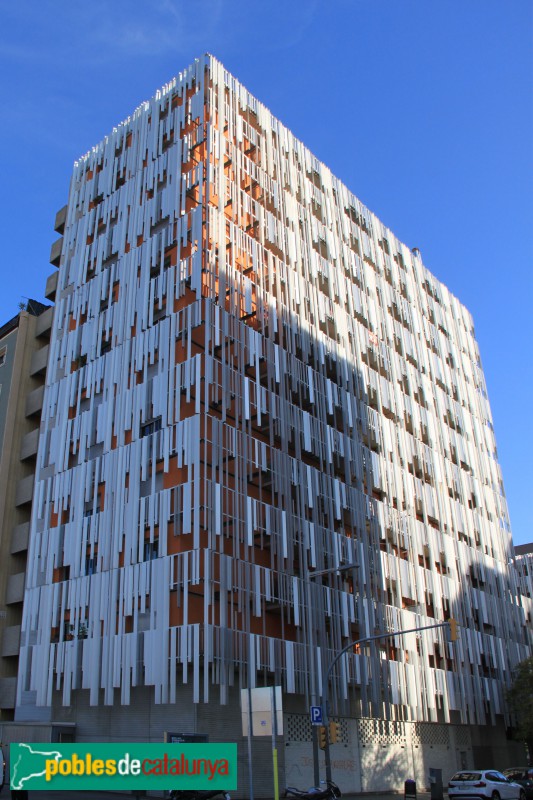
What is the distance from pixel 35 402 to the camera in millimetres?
48719

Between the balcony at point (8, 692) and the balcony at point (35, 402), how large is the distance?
16.8 meters

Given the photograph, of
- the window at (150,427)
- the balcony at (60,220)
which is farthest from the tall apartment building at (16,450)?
the window at (150,427)

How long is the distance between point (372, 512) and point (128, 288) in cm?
1893

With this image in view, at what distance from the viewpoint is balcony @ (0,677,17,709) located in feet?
132

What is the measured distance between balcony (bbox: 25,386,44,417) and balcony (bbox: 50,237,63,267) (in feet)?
34.7

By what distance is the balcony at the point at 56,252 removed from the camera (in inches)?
2114

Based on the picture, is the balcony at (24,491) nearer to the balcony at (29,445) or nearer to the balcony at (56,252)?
the balcony at (29,445)

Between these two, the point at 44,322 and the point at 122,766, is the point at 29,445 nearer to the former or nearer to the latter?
the point at 44,322

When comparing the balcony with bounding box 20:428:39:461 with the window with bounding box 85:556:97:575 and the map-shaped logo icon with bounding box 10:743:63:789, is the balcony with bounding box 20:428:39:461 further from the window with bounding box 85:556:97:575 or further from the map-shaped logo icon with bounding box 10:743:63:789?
the map-shaped logo icon with bounding box 10:743:63:789

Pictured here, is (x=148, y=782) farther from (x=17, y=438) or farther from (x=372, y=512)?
(x=17, y=438)

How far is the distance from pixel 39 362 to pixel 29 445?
627 centimetres

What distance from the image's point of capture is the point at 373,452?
147ft

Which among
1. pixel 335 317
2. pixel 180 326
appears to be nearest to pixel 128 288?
pixel 180 326

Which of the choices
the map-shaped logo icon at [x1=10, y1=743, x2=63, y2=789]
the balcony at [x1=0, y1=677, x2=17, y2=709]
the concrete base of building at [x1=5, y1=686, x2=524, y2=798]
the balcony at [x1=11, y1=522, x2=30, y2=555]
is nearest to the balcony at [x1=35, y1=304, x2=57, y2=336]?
the balcony at [x1=11, y1=522, x2=30, y2=555]
